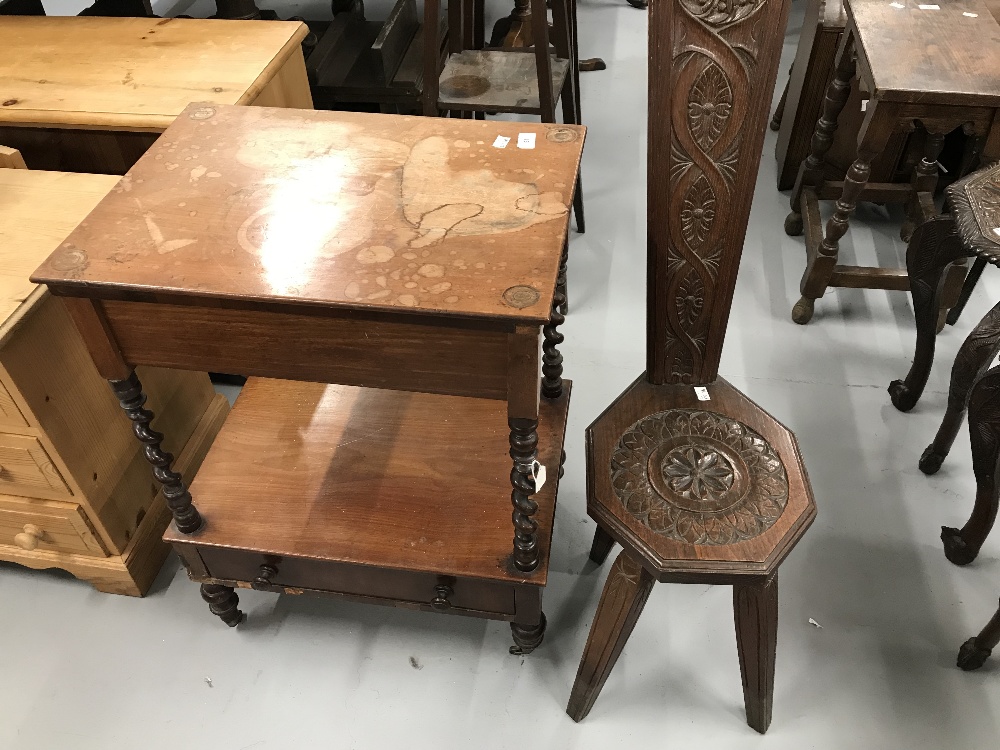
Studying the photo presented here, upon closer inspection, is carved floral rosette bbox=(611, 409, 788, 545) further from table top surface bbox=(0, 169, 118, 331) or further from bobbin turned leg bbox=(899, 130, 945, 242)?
bobbin turned leg bbox=(899, 130, 945, 242)

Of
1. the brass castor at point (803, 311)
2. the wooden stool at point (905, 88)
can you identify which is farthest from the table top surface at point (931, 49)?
the brass castor at point (803, 311)

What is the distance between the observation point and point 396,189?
1254mm

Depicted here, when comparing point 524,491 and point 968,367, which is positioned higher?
point 524,491

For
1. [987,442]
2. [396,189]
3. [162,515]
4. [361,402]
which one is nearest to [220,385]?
[162,515]

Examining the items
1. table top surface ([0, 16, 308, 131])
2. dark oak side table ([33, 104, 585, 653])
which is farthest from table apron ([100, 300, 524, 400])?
table top surface ([0, 16, 308, 131])

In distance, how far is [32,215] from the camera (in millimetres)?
1608

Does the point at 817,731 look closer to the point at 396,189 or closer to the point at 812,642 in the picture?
the point at 812,642

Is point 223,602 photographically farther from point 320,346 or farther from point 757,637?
point 757,637

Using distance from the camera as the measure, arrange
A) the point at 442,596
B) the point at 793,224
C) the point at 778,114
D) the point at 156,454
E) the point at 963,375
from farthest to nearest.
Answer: the point at 778,114, the point at 793,224, the point at 963,375, the point at 442,596, the point at 156,454

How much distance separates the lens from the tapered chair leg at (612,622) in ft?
4.50

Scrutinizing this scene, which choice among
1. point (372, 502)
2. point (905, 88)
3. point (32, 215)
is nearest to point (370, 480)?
point (372, 502)

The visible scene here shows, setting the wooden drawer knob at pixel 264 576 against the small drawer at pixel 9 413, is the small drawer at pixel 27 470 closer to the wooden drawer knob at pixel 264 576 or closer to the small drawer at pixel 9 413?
the small drawer at pixel 9 413

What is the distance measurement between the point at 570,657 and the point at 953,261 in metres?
1.29

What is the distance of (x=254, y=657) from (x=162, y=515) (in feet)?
1.41
